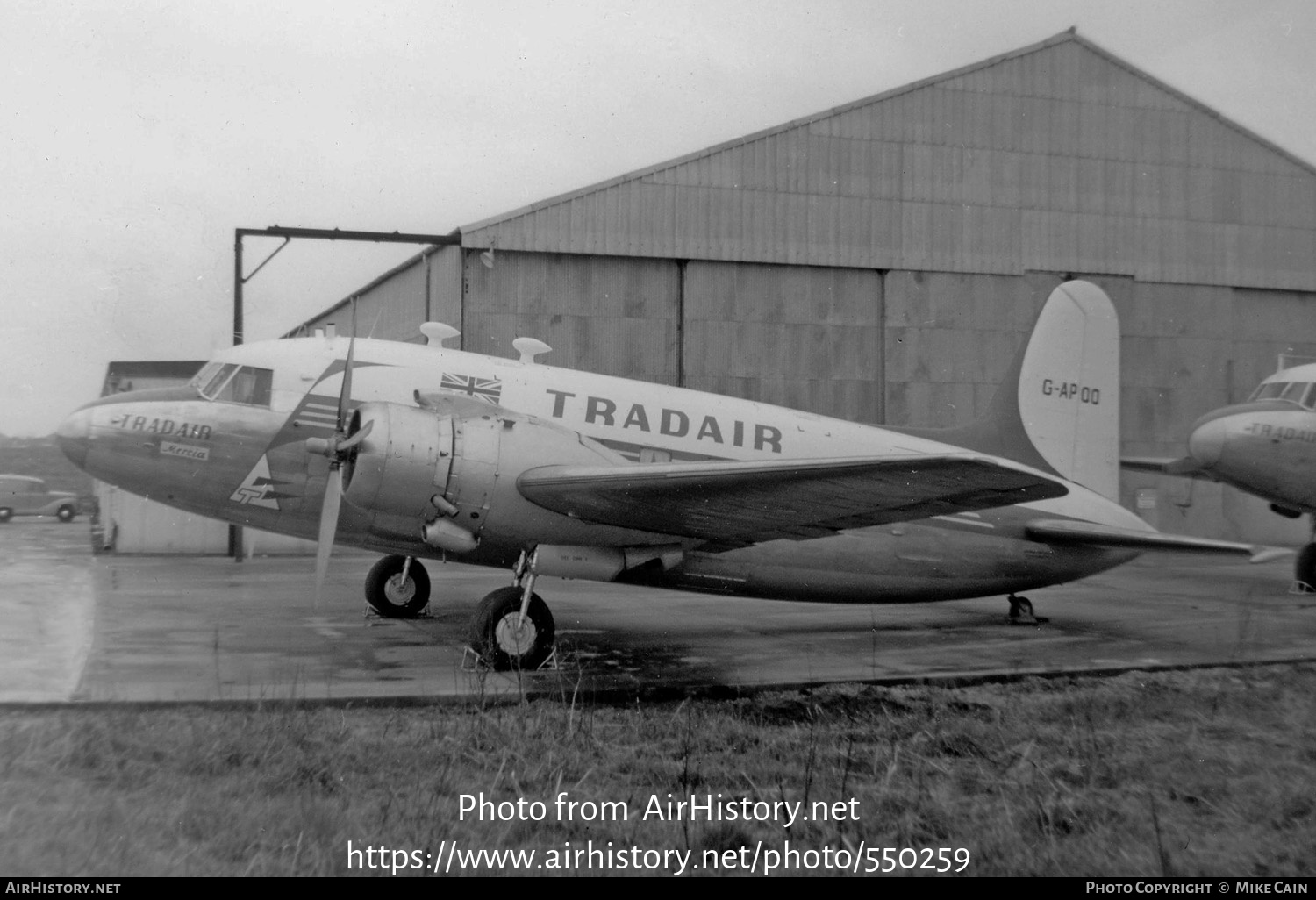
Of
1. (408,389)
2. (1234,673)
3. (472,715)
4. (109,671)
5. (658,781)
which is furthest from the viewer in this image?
(408,389)

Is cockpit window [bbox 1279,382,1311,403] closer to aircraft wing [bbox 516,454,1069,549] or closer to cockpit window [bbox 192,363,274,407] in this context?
aircraft wing [bbox 516,454,1069,549]

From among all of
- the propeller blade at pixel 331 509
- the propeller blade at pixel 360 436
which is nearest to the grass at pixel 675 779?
the propeller blade at pixel 331 509

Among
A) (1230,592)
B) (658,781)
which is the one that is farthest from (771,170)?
(658,781)

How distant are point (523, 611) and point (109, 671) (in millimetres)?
→ 3063

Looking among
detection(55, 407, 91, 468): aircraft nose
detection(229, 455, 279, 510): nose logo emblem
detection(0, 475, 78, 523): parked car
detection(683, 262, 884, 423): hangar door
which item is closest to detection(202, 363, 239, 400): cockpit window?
detection(229, 455, 279, 510): nose logo emblem

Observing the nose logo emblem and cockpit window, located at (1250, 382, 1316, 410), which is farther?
cockpit window, located at (1250, 382, 1316, 410)

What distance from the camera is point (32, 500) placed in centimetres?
2034

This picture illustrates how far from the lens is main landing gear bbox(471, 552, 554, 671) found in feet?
26.9

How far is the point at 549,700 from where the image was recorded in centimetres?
709

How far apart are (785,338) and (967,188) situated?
4.58m

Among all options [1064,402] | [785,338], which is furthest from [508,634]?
[785,338]

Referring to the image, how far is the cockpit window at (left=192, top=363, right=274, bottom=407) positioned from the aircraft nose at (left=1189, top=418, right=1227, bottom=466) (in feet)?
40.1

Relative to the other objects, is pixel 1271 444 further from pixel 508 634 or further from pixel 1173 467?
pixel 508 634

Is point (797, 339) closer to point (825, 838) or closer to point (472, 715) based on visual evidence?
point (472, 715)
